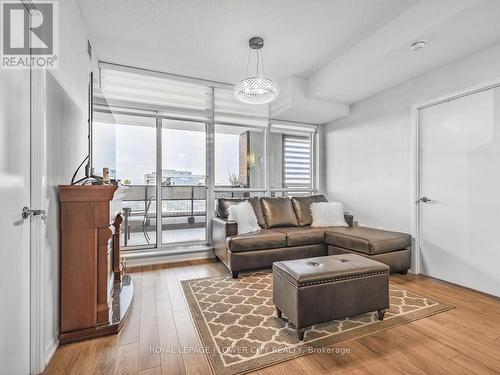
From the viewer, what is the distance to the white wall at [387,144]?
288cm

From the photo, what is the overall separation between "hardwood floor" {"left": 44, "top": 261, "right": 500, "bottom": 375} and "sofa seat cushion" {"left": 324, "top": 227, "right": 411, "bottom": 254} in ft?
2.84

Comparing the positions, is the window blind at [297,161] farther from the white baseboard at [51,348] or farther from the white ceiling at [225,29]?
the white baseboard at [51,348]

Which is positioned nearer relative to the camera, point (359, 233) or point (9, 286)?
point (9, 286)

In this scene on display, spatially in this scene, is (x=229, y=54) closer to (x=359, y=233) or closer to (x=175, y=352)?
(x=359, y=233)

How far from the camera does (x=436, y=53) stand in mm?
2738

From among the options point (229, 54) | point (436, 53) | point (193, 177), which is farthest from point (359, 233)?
point (229, 54)

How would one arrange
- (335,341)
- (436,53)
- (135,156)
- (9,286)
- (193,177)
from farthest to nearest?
1. (193,177)
2. (135,156)
3. (436,53)
4. (335,341)
5. (9,286)

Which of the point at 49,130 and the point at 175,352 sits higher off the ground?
the point at 49,130

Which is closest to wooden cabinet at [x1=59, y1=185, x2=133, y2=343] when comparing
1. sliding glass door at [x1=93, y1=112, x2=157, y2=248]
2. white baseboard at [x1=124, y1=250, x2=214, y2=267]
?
white baseboard at [x1=124, y1=250, x2=214, y2=267]

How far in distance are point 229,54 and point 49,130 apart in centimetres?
238

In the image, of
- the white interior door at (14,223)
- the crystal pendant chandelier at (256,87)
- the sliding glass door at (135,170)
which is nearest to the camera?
the white interior door at (14,223)

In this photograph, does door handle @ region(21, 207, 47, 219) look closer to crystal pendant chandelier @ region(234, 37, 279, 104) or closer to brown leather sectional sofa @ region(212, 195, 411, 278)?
brown leather sectional sofa @ region(212, 195, 411, 278)

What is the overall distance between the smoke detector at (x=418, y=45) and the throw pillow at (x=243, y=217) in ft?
8.85

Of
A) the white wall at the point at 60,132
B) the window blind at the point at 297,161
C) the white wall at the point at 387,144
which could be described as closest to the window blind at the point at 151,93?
the white wall at the point at 60,132
